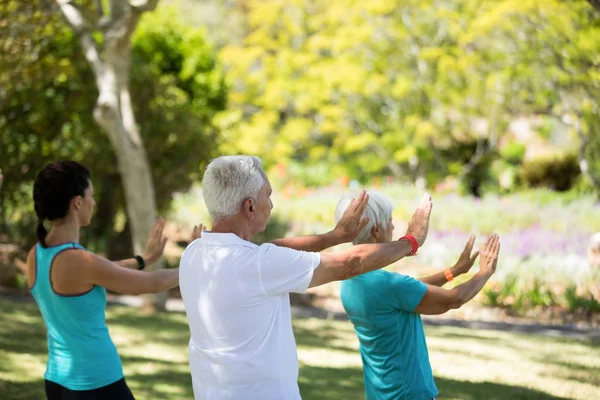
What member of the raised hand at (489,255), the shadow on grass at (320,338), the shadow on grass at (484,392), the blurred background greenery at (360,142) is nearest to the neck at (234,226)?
the raised hand at (489,255)

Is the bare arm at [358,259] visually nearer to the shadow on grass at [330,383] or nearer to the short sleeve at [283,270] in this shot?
the short sleeve at [283,270]

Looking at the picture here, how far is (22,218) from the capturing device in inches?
463

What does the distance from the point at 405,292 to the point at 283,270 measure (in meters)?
0.82

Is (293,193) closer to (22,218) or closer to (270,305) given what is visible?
(22,218)

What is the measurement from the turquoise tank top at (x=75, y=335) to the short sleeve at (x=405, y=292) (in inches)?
46.6

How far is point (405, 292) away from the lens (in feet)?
10.6

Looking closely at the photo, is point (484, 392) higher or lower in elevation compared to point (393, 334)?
lower

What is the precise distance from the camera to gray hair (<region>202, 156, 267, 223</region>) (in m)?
2.69

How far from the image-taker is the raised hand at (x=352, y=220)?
2.91 metres

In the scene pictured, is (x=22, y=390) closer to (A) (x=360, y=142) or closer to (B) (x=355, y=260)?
(B) (x=355, y=260)

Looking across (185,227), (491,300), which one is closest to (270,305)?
(491,300)

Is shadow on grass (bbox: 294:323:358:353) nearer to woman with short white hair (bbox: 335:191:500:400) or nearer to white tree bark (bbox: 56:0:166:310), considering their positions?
white tree bark (bbox: 56:0:166:310)

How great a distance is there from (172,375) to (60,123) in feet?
20.1

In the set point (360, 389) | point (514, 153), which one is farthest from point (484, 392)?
point (514, 153)
